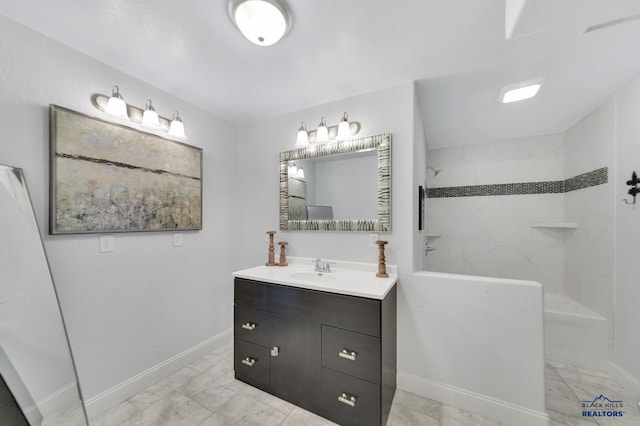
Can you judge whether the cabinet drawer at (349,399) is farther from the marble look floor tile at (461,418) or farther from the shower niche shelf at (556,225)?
the shower niche shelf at (556,225)

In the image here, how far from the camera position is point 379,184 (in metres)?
1.84

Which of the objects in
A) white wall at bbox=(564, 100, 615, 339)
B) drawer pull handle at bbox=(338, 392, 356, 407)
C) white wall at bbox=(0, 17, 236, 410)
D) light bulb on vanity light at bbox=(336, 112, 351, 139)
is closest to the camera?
white wall at bbox=(0, 17, 236, 410)

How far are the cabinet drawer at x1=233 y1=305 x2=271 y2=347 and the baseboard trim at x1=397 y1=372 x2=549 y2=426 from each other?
109 centimetres

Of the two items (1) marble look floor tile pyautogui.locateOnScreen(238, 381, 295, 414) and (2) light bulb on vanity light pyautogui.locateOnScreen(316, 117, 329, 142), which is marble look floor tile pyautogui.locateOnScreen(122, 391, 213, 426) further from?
(2) light bulb on vanity light pyautogui.locateOnScreen(316, 117, 329, 142)

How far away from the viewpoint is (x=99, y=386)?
1.50 m

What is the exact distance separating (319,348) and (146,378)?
1405 mm

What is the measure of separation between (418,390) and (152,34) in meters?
2.94

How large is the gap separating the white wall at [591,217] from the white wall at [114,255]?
358cm

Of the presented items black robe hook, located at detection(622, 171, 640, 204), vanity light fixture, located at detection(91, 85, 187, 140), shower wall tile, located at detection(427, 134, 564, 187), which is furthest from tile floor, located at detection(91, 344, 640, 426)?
shower wall tile, located at detection(427, 134, 564, 187)

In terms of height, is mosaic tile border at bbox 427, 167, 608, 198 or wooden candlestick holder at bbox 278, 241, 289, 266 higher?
mosaic tile border at bbox 427, 167, 608, 198

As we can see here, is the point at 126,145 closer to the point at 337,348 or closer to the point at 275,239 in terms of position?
the point at 275,239

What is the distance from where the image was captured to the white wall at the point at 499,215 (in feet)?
8.98

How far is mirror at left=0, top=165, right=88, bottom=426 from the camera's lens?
3.57ft

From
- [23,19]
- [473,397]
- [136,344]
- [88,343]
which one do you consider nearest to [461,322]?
[473,397]
